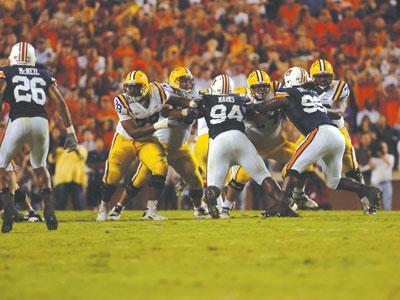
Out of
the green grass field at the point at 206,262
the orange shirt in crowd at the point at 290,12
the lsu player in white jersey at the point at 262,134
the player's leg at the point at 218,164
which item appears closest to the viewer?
the green grass field at the point at 206,262

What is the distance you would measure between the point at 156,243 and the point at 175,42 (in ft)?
34.7

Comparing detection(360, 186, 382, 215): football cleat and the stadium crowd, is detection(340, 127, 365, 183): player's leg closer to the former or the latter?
detection(360, 186, 382, 215): football cleat

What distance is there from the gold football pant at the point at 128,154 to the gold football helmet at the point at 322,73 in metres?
2.01

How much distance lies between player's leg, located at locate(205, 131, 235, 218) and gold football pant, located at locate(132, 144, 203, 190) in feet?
2.49

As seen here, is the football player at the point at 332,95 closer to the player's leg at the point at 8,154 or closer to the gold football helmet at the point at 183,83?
the gold football helmet at the point at 183,83

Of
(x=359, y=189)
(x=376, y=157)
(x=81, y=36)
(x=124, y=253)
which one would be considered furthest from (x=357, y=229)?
(x=81, y=36)

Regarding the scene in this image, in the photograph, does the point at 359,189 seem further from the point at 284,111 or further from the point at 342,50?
the point at 342,50

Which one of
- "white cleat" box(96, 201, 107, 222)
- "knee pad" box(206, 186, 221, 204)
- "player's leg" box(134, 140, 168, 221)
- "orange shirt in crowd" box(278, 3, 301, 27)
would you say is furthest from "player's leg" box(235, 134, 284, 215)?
"orange shirt in crowd" box(278, 3, 301, 27)

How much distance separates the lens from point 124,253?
21.5ft

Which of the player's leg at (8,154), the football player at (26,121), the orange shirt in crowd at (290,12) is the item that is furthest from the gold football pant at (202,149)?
the orange shirt in crowd at (290,12)

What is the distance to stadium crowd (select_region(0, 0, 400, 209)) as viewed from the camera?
15070 mm

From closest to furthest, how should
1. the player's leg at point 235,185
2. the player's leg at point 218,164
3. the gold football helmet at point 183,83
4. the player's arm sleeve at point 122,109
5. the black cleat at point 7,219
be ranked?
the black cleat at point 7,219 < the player's leg at point 218,164 < the player's arm sleeve at point 122,109 < the gold football helmet at point 183,83 < the player's leg at point 235,185

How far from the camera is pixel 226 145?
10070 mm

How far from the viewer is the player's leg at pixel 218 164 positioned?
10070 mm
